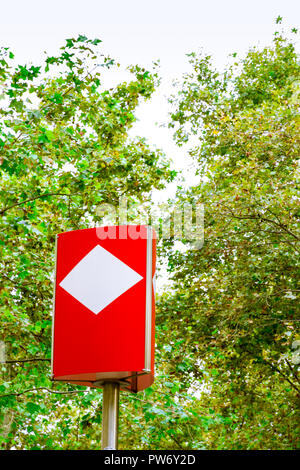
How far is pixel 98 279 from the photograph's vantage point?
57.9 inches

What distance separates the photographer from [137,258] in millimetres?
1486

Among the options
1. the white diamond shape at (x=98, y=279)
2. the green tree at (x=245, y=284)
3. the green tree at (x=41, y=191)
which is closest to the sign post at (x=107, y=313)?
the white diamond shape at (x=98, y=279)

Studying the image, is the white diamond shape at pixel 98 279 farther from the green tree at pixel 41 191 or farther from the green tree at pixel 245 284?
the green tree at pixel 245 284

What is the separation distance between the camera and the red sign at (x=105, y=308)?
1.40 m

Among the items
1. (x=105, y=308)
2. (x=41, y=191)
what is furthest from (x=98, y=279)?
(x=41, y=191)

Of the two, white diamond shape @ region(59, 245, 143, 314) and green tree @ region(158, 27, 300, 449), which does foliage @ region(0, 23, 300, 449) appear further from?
white diamond shape @ region(59, 245, 143, 314)

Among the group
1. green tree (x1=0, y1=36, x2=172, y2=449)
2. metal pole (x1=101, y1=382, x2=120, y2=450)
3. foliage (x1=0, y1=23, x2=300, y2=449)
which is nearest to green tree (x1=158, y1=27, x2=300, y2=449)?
foliage (x1=0, y1=23, x2=300, y2=449)

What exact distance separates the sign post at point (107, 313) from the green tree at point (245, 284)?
4.97 metres

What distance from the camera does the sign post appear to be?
1395 millimetres

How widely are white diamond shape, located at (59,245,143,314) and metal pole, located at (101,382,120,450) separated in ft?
0.71

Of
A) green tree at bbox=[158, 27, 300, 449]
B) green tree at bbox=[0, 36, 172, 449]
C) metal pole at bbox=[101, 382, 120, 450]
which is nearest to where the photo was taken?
metal pole at bbox=[101, 382, 120, 450]

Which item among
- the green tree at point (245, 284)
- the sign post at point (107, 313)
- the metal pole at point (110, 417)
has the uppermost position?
the green tree at point (245, 284)

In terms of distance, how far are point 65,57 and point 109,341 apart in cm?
492
